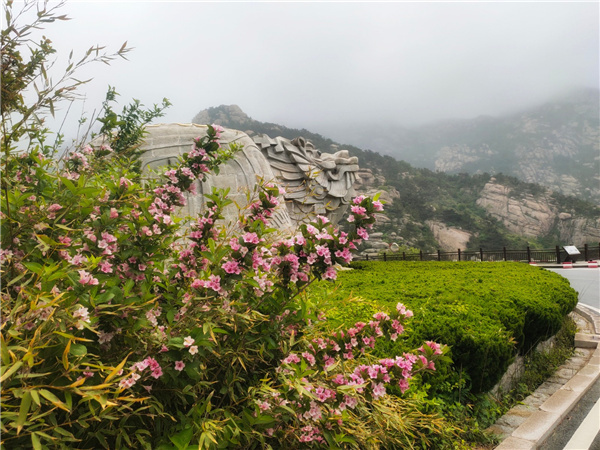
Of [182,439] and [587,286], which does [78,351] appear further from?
[587,286]

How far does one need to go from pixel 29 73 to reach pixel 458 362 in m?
3.24

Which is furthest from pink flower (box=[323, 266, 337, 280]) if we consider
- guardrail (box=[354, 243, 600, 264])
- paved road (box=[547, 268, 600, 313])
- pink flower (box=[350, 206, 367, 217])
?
guardrail (box=[354, 243, 600, 264])

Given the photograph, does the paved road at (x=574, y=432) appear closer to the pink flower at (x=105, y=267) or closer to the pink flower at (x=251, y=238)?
the pink flower at (x=251, y=238)

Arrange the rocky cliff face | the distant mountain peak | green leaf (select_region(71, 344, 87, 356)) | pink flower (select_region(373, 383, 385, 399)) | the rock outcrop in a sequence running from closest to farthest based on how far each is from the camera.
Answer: green leaf (select_region(71, 344, 87, 356))
pink flower (select_region(373, 383, 385, 399))
the rock outcrop
the rocky cliff face
the distant mountain peak

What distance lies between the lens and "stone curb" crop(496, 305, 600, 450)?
253 centimetres

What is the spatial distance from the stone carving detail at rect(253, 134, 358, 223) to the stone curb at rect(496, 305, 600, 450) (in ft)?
Answer: 16.7

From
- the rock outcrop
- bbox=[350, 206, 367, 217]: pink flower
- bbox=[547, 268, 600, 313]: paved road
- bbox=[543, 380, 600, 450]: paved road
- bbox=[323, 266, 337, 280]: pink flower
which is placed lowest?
the rock outcrop

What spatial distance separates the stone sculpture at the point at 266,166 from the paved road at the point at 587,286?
5803 millimetres

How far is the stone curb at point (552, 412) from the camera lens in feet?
8.31

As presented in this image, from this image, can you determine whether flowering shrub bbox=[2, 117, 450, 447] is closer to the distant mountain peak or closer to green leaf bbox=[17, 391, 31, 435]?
green leaf bbox=[17, 391, 31, 435]

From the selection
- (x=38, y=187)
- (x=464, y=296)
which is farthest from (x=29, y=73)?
(x=464, y=296)

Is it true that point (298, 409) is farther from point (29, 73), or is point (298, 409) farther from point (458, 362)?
point (458, 362)

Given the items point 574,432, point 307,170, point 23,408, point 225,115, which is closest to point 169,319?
point 23,408

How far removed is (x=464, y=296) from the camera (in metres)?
4.42
